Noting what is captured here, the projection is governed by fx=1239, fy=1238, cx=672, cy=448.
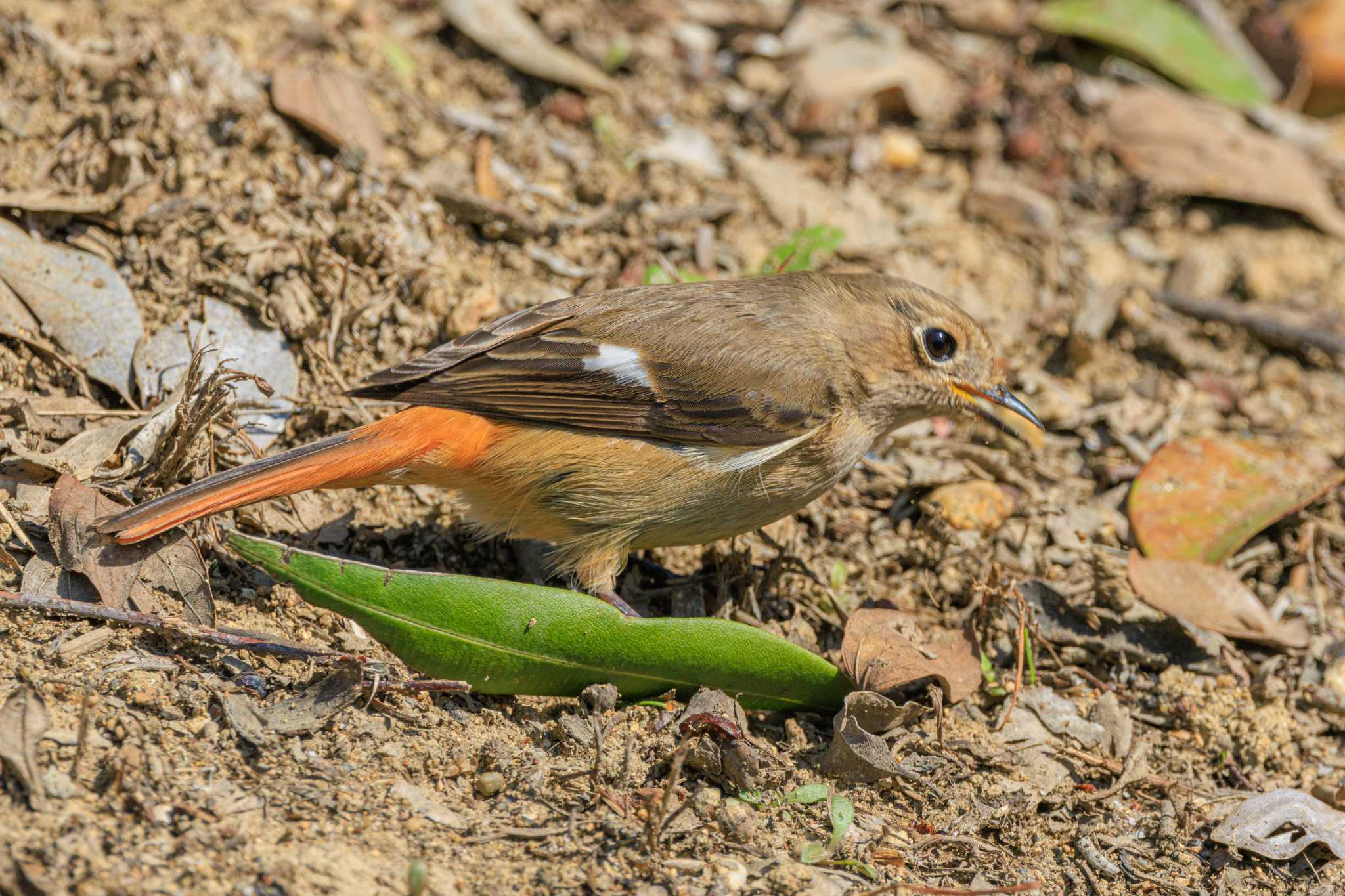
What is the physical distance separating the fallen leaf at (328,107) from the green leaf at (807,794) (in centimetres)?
324

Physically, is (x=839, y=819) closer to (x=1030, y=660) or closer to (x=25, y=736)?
(x=1030, y=660)

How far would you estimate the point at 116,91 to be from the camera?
5.09 m

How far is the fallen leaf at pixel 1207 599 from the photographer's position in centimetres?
460

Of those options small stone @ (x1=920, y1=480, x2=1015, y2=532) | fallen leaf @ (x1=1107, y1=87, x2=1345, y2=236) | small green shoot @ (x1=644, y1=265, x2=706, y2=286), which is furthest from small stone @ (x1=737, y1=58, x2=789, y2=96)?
small stone @ (x1=920, y1=480, x2=1015, y2=532)

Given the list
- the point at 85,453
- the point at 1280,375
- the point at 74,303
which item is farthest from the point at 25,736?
the point at 1280,375

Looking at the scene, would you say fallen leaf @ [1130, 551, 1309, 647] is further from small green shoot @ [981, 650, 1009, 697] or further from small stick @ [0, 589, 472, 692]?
small stick @ [0, 589, 472, 692]

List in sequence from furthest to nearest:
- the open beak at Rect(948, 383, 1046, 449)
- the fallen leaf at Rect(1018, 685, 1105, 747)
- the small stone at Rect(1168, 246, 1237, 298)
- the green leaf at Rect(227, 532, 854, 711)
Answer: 1. the small stone at Rect(1168, 246, 1237, 298)
2. the open beak at Rect(948, 383, 1046, 449)
3. the fallen leaf at Rect(1018, 685, 1105, 747)
4. the green leaf at Rect(227, 532, 854, 711)

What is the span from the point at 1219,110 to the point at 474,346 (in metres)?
4.97

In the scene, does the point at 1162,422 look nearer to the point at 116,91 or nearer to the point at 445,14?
the point at 445,14

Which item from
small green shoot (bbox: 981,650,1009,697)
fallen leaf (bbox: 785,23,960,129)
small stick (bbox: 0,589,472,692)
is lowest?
small green shoot (bbox: 981,650,1009,697)

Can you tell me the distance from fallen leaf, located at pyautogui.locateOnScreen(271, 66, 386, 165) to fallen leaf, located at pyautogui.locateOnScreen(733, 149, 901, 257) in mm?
1836

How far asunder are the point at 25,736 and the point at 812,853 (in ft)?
6.57

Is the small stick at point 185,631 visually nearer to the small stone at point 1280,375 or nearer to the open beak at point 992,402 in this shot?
the open beak at point 992,402

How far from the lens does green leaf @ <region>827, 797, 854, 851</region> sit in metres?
3.45
